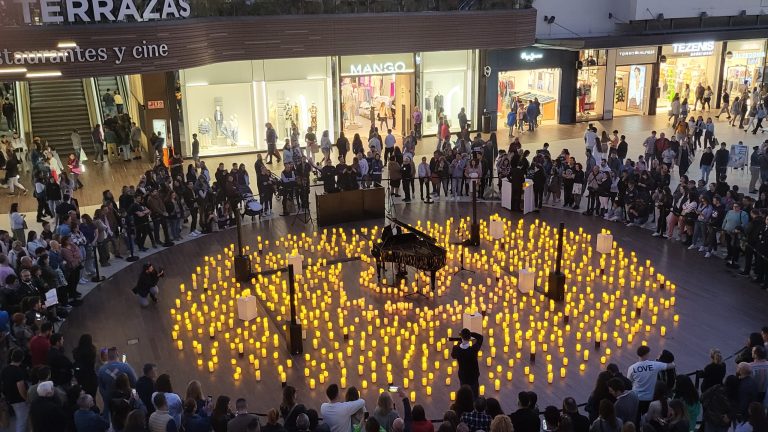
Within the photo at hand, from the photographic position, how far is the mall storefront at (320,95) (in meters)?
29.4

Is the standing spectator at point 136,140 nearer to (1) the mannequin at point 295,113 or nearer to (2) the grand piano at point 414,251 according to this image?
(1) the mannequin at point 295,113

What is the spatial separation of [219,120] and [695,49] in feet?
77.0

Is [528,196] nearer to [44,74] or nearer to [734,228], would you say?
[734,228]

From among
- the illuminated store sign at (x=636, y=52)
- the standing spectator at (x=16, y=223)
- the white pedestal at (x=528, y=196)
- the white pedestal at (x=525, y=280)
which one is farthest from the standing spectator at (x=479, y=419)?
the illuminated store sign at (x=636, y=52)

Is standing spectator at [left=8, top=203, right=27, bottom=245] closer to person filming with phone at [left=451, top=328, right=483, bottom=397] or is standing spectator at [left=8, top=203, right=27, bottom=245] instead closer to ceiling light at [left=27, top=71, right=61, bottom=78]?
ceiling light at [left=27, top=71, right=61, bottom=78]

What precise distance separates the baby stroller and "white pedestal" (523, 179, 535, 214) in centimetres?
740

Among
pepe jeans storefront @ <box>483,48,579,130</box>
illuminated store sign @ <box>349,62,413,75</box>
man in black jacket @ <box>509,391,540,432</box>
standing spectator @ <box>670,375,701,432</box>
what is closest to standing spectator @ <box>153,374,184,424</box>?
man in black jacket @ <box>509,391,540,432</box>

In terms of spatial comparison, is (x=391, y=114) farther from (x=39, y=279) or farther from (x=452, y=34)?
(x=39, y=279)

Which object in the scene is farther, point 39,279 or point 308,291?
point 308,291

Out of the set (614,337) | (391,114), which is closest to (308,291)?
(614,337)

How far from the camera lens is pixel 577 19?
34.8 meters

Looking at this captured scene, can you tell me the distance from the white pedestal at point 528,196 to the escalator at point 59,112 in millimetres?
17114

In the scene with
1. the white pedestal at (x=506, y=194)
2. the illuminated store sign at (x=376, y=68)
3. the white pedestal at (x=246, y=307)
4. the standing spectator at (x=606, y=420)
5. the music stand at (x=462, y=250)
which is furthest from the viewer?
the illuminated store sign at (x=376, y=68)

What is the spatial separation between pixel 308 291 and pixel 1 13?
41.0ft
